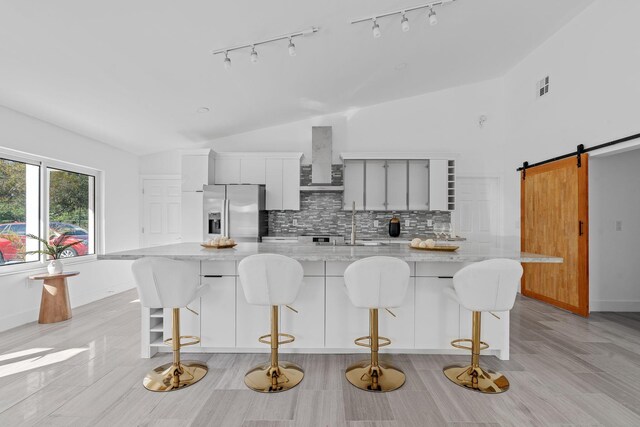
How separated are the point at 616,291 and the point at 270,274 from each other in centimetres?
480

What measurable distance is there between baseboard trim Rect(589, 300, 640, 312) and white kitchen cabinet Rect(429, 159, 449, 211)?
7.64ft

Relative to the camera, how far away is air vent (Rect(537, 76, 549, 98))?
452 centimetres

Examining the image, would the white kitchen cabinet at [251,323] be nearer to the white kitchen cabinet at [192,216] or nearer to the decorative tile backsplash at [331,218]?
the white kitchen cabinet at [192,216]

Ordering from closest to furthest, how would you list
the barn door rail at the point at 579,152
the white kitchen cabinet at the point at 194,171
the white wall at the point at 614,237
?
the barn door rail at the point at 579,152
the white wall at the point at 614,237
the white kitchen cabinet at the point at 194,171

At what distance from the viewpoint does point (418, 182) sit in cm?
545

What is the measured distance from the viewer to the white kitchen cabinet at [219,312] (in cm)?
271

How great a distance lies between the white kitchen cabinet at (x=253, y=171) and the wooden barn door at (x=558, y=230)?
4.32m

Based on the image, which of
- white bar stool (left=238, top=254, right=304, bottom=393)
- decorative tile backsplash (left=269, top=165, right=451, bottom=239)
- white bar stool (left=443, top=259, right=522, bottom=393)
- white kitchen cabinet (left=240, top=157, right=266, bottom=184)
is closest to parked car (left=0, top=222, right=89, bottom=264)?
A: white kitchen cabinet (left=240, top=157, right=266, bottom=184)

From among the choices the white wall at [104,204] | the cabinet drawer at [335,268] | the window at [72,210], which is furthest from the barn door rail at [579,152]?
the white wall at [104,204]

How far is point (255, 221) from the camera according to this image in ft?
16.4

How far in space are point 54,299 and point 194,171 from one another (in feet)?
8.18

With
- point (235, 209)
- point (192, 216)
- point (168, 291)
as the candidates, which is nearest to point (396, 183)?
point (235, 209)

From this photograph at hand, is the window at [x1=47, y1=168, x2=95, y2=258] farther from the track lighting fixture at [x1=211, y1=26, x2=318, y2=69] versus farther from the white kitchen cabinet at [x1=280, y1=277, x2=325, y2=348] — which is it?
the white kitchen cabinet at [x1=280, y1=277, x2=325, y2=348]

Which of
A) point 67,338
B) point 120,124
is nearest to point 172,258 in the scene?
point 67,338
